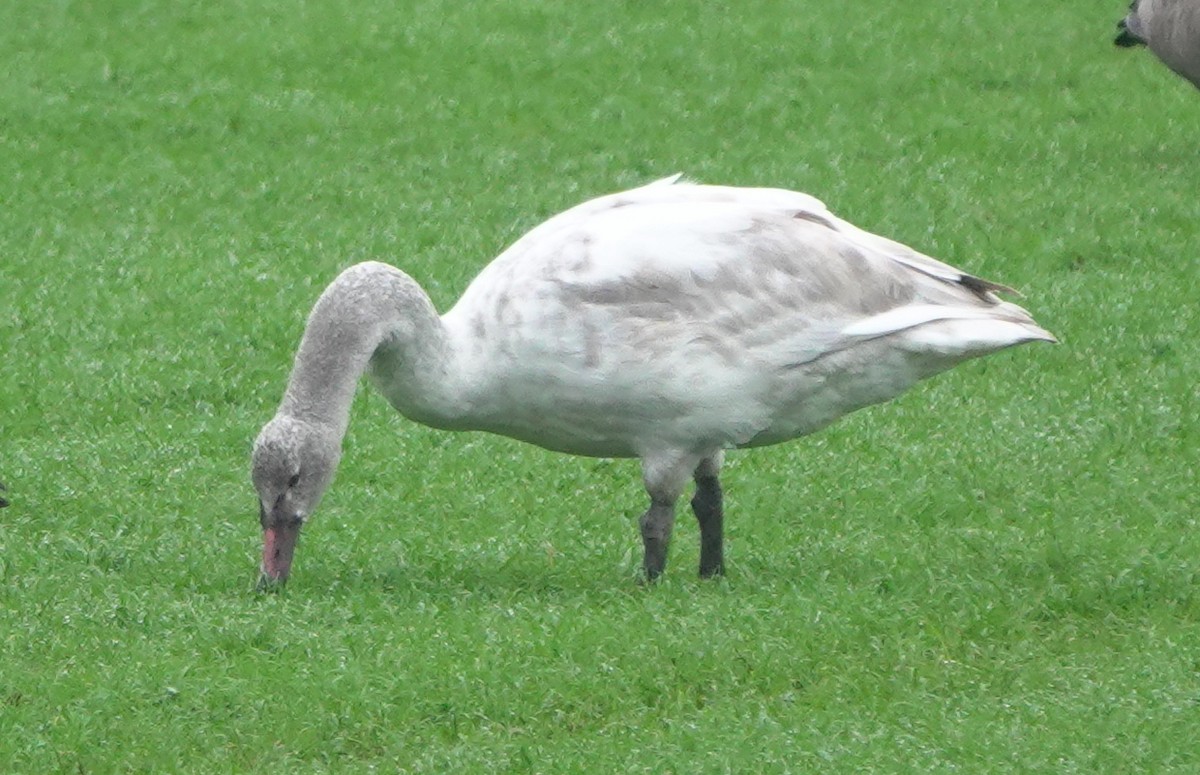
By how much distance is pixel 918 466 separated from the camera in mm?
9781

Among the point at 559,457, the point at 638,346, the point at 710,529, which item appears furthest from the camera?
the point at 559,457

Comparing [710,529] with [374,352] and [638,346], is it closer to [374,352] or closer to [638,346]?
[638,346]

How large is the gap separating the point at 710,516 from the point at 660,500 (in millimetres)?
389

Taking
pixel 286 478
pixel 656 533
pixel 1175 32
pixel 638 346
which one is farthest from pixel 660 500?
pixel 1175 32

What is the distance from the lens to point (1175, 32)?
48.2ft

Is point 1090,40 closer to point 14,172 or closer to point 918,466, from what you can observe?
point 14,172

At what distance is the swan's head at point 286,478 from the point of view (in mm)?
7773

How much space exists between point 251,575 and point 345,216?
7.57 m

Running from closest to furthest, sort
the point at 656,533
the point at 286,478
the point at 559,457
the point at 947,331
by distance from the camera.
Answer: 1. the point at 286,478
2. the point at 947,331
3. the point at 656,533
4. the point at 559,457

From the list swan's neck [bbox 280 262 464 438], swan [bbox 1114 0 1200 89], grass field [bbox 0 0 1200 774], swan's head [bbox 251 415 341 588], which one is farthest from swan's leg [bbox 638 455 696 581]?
swan [bbox 1114 0 1200 89]

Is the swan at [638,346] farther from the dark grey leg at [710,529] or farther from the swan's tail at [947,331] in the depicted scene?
the dark grey leg at [710,529]

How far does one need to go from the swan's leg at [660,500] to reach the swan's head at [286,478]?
1.16 m

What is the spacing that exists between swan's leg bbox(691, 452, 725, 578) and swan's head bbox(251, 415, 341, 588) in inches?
55.9

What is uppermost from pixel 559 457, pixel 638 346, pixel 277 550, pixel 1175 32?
pixel 1175 32
